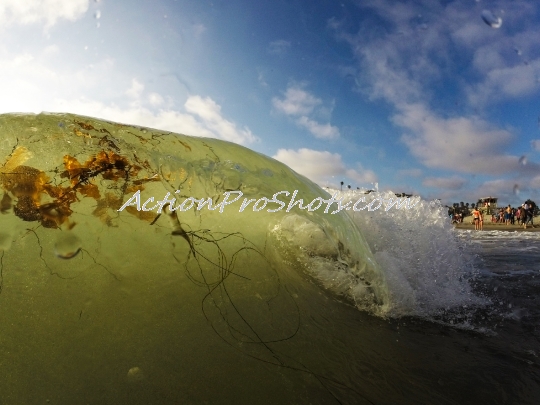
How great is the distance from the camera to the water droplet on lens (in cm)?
153

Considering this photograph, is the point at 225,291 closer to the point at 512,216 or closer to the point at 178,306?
the point at 178,306

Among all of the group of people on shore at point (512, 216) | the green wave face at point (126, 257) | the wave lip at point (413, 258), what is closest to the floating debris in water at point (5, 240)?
the green wave face at point (126, 257)

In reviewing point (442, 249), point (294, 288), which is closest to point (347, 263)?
point (294, 288)

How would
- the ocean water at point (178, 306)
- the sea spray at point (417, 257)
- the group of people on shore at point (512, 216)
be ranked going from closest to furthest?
1. the ocean water at point (178, 306)
2. the sea spray at point (417, 257)
3. the group of people on shore at point (512, 216)

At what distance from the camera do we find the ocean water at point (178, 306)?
138cm

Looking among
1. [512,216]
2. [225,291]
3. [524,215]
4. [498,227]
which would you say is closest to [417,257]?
[225,291]

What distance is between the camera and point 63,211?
62.1 inches

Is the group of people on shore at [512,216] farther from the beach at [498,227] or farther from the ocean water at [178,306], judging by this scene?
the ocean water at [178,306]

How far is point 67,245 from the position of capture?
5.06ft

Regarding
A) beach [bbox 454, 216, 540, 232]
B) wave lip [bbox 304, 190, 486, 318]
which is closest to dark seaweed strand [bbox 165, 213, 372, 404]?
wave lip [bbox 304, 190, 486, 318]

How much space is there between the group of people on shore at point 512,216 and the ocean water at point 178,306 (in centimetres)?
1805

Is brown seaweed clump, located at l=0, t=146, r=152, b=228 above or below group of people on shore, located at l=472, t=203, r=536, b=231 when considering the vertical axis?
below

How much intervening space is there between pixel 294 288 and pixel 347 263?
2.11 ft

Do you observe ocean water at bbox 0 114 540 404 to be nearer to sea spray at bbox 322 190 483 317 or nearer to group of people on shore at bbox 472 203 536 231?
sea spray at bbox 322 190 483 317
